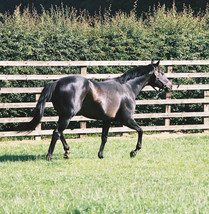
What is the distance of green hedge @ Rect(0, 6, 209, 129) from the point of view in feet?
37.9

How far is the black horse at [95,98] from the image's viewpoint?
8023 millimetres

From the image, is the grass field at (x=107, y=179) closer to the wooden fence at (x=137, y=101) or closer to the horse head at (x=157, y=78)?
the wooden fence at (x=137, y=101)

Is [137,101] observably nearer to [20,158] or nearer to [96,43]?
[96,43]

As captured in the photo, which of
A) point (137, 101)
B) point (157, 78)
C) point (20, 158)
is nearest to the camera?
point (20, 158)

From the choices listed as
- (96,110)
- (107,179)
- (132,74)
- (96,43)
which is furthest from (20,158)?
(96,43)

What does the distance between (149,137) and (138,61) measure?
6.55ft

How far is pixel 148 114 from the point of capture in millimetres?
12219

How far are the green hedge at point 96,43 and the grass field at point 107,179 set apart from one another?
7.81 ft

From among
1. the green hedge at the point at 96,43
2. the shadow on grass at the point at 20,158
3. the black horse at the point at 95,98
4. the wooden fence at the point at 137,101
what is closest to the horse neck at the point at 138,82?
the black horse at the point at 95,98

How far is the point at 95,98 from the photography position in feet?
27.4

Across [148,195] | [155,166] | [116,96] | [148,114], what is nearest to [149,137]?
[148,114]

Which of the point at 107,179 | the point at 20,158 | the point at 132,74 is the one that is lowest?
the point at 20,158

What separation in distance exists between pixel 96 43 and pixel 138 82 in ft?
11.3

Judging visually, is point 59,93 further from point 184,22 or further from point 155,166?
point 184,22
